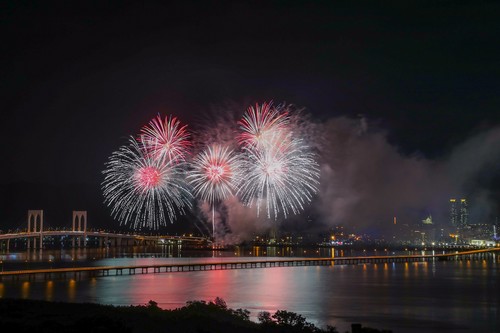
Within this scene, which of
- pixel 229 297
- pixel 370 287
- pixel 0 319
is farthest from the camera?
pixel 370 287

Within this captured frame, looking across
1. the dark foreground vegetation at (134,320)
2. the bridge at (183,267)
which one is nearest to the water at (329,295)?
the bridge at (183,267)

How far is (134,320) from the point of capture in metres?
23.6

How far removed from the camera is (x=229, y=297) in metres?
51.9

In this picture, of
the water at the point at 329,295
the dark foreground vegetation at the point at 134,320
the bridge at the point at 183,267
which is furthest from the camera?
the bridge at the point at 183,267

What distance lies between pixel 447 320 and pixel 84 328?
93.5 feet

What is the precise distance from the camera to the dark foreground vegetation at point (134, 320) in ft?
64.6

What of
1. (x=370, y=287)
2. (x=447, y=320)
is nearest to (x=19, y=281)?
(x=370, y=287)

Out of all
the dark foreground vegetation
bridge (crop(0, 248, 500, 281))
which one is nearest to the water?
bridge (crop(0, 248, 500, 281))

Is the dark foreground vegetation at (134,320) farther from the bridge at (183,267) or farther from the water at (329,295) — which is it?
the bridge at (183,267)

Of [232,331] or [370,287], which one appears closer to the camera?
[232,331]

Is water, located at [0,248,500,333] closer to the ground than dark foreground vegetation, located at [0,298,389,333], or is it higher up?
closer to the ground

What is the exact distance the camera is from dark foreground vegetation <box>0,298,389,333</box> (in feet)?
64.6

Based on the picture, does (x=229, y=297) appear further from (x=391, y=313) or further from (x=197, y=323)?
(x=197, y=323)

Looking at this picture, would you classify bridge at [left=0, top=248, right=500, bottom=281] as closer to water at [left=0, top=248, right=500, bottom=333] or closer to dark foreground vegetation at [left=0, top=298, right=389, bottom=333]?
water at [left=0, top=248, right=500, bottom=333]
